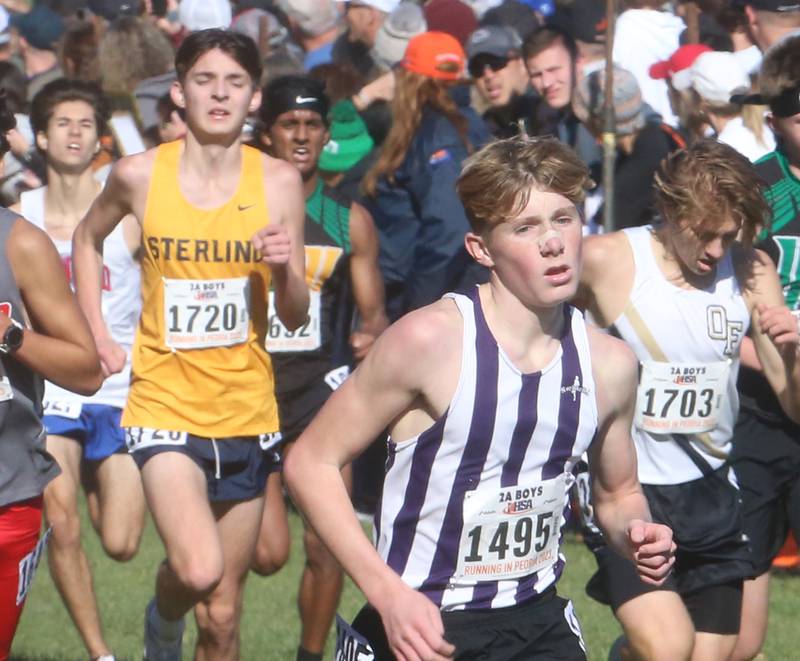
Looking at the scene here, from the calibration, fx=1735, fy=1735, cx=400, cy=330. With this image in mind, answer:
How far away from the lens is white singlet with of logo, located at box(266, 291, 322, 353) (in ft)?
24.2

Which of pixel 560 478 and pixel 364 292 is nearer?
pixel 560 478

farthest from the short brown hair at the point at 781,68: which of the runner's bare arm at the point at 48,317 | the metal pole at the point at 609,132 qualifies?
the runner's bare arm at the point at 48,317

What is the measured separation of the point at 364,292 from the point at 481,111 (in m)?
2.96

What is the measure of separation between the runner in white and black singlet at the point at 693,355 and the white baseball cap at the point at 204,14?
6292mm

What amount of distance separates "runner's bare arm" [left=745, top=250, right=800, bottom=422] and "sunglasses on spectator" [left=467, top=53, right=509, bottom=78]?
3.89 metres

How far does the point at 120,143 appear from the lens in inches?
365

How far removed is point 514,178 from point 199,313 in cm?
232

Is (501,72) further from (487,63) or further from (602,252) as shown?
(602,252)

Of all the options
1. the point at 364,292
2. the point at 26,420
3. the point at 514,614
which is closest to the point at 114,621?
the point at 364,292

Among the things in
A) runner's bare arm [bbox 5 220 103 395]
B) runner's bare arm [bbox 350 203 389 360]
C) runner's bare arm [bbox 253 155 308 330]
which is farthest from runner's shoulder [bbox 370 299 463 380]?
runner's bare arm [bbox 350 203 389 360]

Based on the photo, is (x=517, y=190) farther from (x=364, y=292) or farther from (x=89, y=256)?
(x=364, y=292)

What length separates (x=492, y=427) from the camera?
399 centimetres

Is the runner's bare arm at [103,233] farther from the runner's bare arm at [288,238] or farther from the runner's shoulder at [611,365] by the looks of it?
the runner's shoulder at [611,365]

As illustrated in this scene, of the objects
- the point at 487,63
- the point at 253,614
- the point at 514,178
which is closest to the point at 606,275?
the point at 514,178
